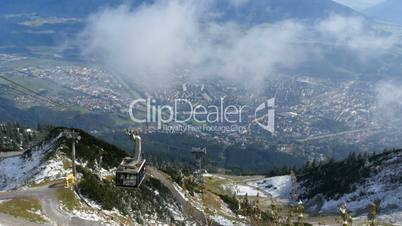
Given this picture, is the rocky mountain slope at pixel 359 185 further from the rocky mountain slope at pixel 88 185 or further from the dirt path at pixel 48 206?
the dirt path at pixel 48 206

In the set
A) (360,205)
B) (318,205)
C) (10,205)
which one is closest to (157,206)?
(10,205)

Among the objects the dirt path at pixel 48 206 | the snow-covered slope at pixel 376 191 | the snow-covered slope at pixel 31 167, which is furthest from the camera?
the snow-covered slope at pixel 376 191

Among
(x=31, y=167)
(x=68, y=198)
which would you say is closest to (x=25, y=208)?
(x=68, y=198)

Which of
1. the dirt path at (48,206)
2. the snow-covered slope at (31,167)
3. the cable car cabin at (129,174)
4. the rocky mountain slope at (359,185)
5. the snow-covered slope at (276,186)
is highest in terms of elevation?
the cable car cabin at (129,174)

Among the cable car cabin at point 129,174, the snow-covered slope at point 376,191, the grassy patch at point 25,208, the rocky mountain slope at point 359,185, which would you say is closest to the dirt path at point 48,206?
the grassy patch at point 25,208

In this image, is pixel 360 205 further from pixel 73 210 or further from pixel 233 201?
pixel 73 210

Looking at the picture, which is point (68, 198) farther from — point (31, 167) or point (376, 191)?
point (376, 191)

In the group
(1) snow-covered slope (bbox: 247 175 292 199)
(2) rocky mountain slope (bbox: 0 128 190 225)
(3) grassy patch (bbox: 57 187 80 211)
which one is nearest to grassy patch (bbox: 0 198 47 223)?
(2) rocky mountain slope (bbox: 0 128 190 225)
